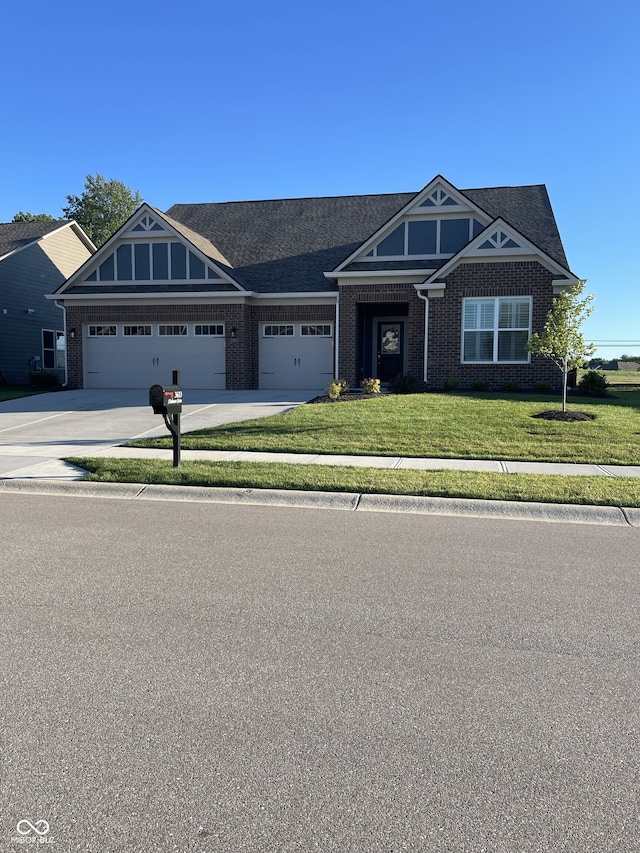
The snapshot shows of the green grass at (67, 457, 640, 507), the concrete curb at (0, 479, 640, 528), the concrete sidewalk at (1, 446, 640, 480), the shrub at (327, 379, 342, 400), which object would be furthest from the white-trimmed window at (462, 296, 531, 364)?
the concrete curb at (0, 479, 640, 528)

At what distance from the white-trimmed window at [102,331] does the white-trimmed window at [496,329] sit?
12.6 metres

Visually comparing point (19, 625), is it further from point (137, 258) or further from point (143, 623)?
point (137, 258)

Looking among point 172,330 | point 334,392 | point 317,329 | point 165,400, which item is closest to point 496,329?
point 334,392

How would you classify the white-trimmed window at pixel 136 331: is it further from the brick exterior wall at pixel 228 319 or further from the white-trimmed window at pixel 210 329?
the white-trimmed window at pixel 210 329

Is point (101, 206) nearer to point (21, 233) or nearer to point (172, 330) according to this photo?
point (21, 233)

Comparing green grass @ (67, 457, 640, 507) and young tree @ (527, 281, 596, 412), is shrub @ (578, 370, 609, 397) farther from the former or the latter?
green grass @ (67, 457, 640, 507)

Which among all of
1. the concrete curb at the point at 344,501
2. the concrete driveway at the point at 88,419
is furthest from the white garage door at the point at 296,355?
the concrete curb at the point at 344,501

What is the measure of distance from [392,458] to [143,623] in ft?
22.2

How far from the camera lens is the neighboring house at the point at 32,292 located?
2752 cm

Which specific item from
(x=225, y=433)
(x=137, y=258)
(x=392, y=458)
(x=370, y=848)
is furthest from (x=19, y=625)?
(x=137, y=258)

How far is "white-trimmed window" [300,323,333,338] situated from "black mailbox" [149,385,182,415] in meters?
13.2

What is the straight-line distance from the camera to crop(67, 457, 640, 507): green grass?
7.90m

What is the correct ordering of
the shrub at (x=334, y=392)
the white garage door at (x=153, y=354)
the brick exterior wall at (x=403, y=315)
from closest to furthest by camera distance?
the shrub at (x=334, y=392) < the brick exterior wall at (x=403, y=315) < the white garage door at (x=153, y=354)

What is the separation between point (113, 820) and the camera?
97.9 inches
